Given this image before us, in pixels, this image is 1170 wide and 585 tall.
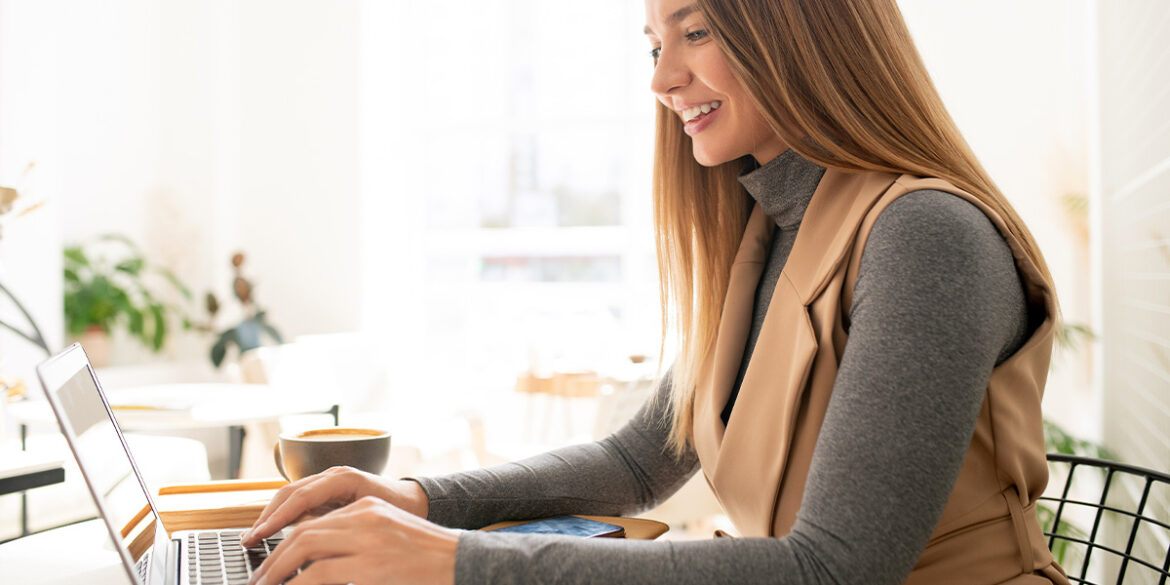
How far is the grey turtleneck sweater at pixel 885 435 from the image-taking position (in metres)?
0.72

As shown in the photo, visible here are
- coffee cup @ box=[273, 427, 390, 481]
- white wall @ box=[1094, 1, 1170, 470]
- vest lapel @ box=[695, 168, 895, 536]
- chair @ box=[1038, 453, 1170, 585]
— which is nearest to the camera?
vest lapel @ box=[695, 168, 895, 536]

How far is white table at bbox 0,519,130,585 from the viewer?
0.86 meters

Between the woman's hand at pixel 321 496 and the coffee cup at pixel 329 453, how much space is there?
0.13ft

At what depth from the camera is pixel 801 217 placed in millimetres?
1103

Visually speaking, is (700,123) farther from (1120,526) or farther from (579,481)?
(1120,526)

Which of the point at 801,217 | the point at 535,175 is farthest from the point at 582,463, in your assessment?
the point at 535,175

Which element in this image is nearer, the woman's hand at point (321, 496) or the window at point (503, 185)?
the woman's hand at point (321, 496)

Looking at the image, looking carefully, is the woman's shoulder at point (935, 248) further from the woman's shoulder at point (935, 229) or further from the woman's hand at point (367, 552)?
the woman's hand at point (367, 552)

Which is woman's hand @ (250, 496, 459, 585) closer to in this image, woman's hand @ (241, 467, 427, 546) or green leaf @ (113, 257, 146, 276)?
woman's hand @ (241, 467, 427, 546)

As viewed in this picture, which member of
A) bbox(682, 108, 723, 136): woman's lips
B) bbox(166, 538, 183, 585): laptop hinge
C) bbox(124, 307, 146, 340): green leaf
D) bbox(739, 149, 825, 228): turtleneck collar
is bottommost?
bbox(124, 307, 146, 340): green leaf

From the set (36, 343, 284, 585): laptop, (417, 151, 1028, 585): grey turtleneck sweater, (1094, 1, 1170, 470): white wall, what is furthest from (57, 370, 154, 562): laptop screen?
(1094, 1, 1170, 470): white wall

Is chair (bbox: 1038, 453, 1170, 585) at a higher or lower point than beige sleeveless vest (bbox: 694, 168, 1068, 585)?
lower

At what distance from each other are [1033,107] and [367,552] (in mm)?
4297

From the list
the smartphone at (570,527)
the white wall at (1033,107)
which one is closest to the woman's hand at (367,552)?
the smartphone at (570,527)
